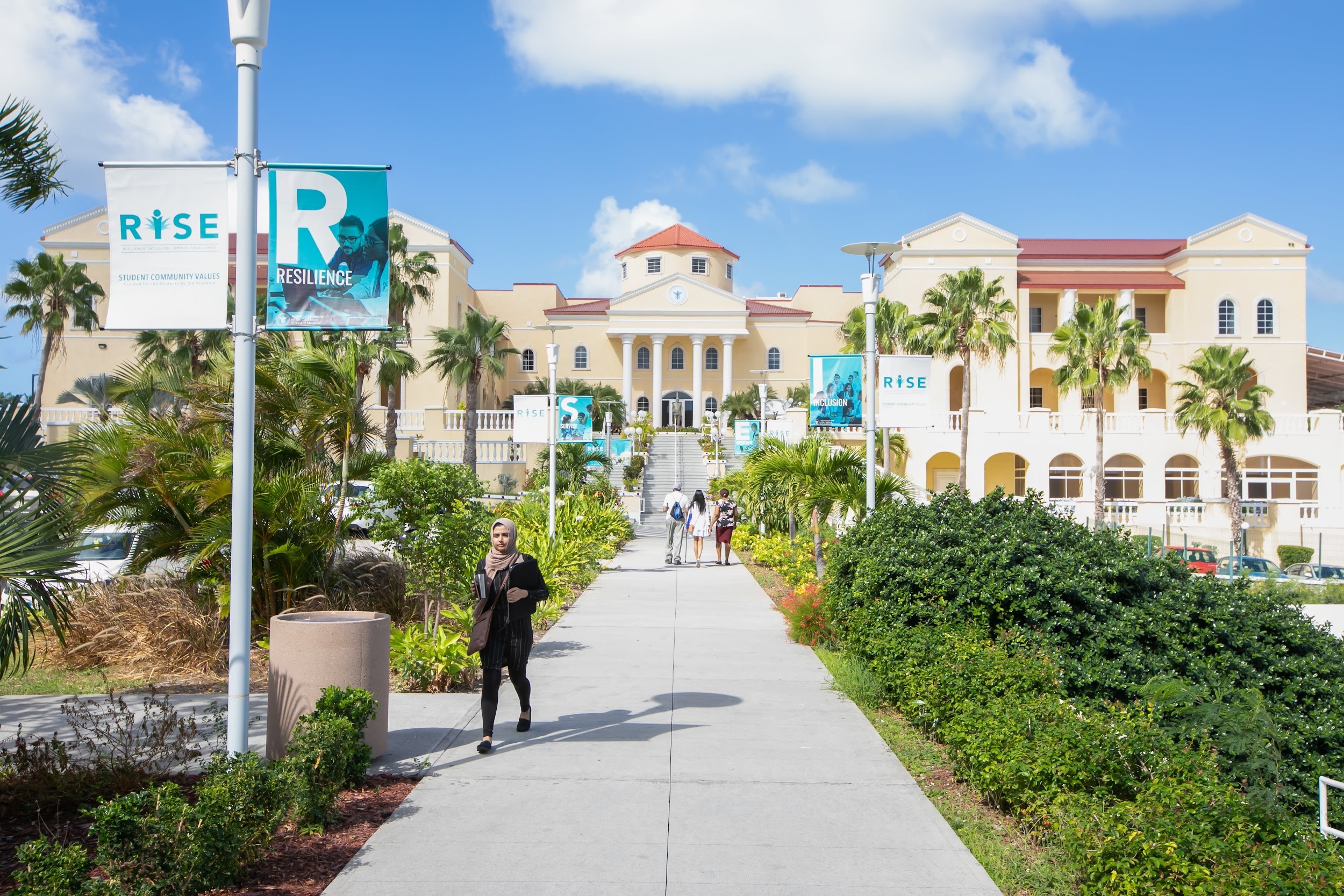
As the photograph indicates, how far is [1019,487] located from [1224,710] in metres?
44.1

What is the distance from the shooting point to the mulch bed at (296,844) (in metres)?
4.63

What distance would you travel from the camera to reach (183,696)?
877cm

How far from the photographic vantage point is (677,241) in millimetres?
71062

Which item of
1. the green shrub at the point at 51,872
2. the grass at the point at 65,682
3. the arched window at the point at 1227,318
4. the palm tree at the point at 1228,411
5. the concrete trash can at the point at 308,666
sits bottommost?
the grass at the point at 65,682

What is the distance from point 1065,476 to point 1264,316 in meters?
18.1

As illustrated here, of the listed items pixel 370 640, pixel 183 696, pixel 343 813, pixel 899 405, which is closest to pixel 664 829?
pixel 343 813

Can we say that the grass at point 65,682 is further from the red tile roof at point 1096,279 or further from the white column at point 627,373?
the white column at point 627,373

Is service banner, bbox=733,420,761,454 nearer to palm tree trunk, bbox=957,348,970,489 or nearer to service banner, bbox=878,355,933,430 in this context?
palm tree trunk, bbox=957,348,970,489

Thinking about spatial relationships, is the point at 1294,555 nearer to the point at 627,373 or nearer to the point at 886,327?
the point at 886,327

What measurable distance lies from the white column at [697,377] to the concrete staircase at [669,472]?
1047cm

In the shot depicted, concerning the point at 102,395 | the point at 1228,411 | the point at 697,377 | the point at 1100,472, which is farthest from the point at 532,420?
the point at 697,377

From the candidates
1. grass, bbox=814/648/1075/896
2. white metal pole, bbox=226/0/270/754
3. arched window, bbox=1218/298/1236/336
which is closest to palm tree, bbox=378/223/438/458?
grass, bbox=814/648/1075/896

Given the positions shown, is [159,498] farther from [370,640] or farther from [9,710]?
[370,640]

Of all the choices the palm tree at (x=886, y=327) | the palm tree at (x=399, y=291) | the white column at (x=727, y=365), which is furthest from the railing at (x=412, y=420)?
the white column at (x=727, y=365)
